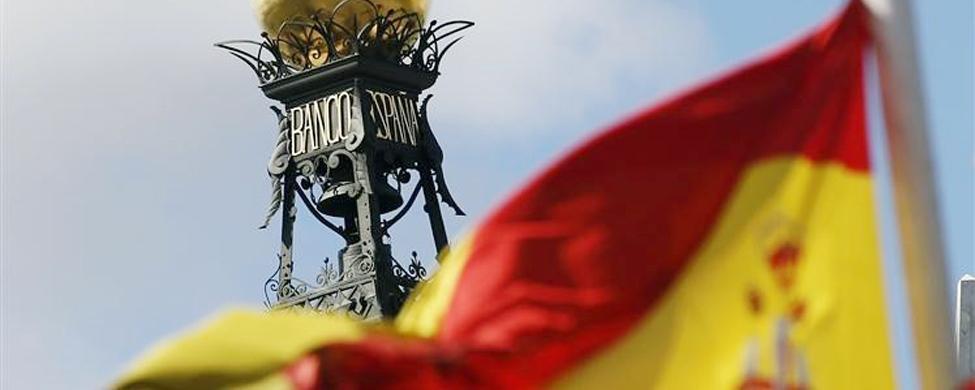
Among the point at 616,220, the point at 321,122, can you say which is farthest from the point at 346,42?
the point at 616,220

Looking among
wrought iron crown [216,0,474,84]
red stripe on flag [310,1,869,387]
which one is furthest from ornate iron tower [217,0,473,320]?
red stripe on flag [310,1,869,387]

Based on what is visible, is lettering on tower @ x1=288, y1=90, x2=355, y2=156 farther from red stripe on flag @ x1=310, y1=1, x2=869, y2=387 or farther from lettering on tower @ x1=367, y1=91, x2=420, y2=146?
red stripe on flag @ x1=310, y1=1, x2=869, y2=387

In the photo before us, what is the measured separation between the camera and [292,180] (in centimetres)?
4141

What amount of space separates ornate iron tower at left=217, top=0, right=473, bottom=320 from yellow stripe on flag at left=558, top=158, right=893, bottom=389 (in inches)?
1118

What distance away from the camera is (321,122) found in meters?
41.7

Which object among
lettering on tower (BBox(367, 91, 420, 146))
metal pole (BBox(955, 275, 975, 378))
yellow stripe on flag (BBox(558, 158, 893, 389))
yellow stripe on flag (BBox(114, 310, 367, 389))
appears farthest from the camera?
lettering on tower (BBox(367, 91, 420, 146))

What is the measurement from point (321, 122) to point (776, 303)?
30316 millimetres

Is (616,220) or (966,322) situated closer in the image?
(616,220)

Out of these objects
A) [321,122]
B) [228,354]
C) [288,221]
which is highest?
[321,122]

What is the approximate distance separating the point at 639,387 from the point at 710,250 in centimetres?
52

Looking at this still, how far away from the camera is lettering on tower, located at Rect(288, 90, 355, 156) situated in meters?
41.2

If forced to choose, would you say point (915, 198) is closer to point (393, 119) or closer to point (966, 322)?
point (966, 322)

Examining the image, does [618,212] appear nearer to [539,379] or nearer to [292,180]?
[539,379]

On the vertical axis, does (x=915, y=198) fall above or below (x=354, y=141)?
below
